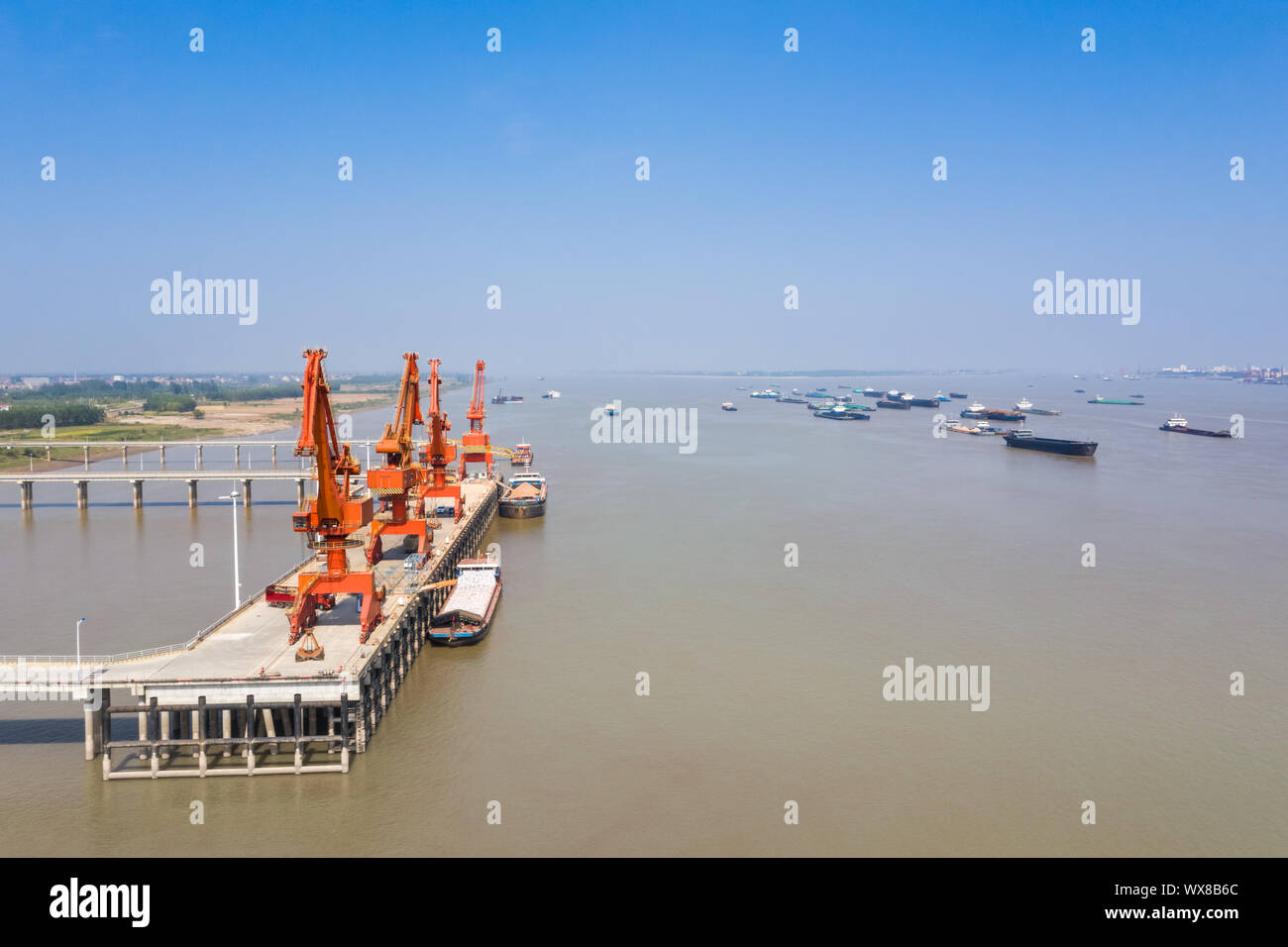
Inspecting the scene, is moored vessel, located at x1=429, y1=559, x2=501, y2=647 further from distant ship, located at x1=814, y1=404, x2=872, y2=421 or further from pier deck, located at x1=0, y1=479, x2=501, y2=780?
distant ship, located at x1=814, y1=404, x2=872, y2=421

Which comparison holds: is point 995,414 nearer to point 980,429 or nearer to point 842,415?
point 980,429

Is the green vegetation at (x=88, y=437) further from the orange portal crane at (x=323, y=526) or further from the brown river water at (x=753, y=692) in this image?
the orange portal crane at (x=323, y=526)

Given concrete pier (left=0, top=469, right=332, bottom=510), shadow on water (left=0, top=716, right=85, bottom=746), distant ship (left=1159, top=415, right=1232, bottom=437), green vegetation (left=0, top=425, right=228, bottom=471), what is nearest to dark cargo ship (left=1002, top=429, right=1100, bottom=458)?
distant ship (left=1159, top=415, right=1232, bottom=437)

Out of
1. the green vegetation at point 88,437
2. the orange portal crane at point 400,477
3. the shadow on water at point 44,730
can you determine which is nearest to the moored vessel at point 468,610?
the orange portal crane at point 400,477

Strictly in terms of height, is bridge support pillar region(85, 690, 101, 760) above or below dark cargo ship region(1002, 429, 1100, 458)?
below

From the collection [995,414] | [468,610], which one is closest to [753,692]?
[468,610]

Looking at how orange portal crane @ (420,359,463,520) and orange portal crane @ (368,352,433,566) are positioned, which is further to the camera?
orange portal crane @ (420,359,463,520)
